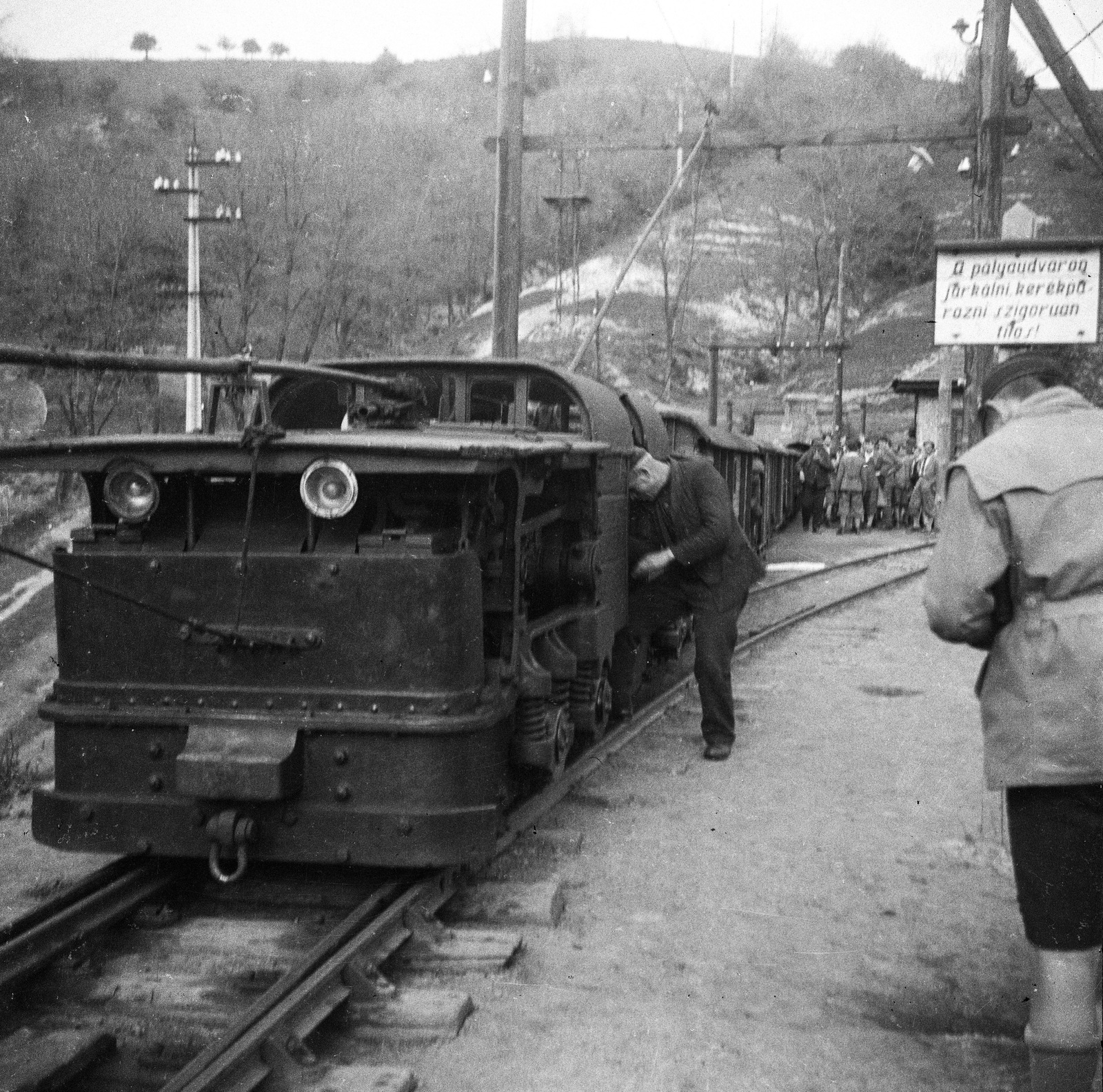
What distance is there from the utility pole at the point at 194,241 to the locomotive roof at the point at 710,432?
8.26m

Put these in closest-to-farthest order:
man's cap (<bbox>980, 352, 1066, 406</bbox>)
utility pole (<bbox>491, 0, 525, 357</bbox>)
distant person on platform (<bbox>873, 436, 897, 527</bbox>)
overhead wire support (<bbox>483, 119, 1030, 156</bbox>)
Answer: man's cap (<bbox>980, 352, 1066, 406</bbox>)
utility pole (<bbox>491, 0, 525, 357</bbox>)
overhead wire support (<bbox>483, 119, 1030, 156</bbox>)
distant person on platform (<bbox>873, 436, 897, 527</bbox>)

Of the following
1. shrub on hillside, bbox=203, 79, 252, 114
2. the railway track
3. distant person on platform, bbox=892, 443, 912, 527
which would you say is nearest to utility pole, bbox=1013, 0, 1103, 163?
the railway track

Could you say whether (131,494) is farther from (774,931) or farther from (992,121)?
(992,121)

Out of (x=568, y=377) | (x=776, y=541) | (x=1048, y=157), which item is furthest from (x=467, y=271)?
(x=568, y=377)

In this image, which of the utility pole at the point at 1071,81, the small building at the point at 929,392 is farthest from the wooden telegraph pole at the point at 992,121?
the small building at the point at 929,392

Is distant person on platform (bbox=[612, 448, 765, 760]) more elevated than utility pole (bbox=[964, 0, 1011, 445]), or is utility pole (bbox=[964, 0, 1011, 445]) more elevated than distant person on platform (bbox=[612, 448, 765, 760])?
utility pole (bbox=[964, 0, 1011, 445])

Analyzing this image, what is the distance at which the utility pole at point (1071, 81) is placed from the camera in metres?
10.9

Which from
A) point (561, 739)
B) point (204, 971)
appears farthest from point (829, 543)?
point (204, 971)

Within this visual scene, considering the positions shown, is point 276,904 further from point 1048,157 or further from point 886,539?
point 1048,157

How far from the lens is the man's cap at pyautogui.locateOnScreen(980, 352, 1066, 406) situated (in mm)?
3277

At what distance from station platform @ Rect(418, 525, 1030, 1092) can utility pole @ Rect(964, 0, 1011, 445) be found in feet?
19.0

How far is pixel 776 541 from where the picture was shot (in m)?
23.7

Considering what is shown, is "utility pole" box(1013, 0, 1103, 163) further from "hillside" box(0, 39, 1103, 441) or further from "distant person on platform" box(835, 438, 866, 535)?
"distant person on platform" box(835, 438, 866, 535)

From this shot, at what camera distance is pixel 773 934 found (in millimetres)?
4852
